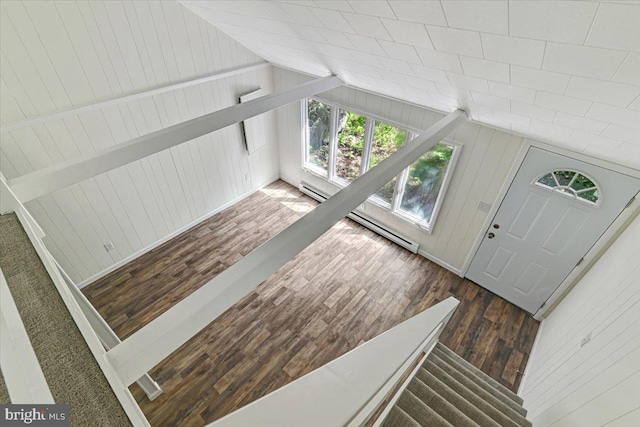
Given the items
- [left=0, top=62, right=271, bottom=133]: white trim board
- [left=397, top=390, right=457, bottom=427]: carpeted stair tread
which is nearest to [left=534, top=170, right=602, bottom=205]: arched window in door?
[left=397, top=390, right=457, bottom=427]: carpeted stair tread

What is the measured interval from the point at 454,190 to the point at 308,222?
9.05 ft

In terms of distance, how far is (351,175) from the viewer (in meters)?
4.95

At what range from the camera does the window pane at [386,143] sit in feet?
13.4

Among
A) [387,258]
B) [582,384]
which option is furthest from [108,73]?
[582,384]

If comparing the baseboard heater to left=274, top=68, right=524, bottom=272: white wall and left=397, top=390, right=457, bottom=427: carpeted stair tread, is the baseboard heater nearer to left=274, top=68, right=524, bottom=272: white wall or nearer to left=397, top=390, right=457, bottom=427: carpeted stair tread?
left=274, top=68, right=524, bottom=272: white wall

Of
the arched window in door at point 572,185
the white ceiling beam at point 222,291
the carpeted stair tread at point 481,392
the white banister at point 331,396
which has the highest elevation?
the white banister at point 331,396

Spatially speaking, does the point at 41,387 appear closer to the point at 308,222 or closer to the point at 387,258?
the point at 308,222

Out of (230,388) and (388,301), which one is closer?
(230,388)

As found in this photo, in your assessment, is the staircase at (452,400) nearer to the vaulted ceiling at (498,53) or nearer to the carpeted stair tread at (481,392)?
the carpeted stair tread at (481,392)

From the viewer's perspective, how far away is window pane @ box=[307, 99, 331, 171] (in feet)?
15.5

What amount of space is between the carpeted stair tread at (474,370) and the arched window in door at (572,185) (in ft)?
6.43

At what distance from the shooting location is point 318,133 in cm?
498

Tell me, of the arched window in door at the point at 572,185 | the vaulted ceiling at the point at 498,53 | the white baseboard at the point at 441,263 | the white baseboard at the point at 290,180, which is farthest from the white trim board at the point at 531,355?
the white baseboard at the point at 290,180

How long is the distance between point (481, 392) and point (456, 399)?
45cm
